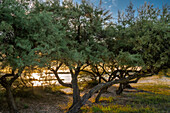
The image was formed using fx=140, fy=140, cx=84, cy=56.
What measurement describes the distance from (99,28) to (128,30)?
79.8 inches

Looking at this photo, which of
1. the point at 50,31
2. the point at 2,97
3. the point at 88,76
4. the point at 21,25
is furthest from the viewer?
the point at 88,76

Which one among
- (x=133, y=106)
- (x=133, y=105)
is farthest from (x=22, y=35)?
(x=133, y=105)

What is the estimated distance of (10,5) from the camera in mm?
5648

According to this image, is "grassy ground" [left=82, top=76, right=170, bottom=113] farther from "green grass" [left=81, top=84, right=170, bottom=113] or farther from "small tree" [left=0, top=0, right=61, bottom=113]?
"small tree" [left=0, top=0, right=61, bottom=113]

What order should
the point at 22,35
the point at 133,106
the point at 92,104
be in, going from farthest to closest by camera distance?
the point at 92,104 → the point at 133,106 → the point at 22,35

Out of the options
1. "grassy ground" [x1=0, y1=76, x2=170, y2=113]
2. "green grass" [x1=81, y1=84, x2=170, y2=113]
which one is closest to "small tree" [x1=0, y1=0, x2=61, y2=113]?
"green grass" [x1=81, y1=84, x2=170, y2=113]

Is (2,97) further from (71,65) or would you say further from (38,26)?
(38,26)

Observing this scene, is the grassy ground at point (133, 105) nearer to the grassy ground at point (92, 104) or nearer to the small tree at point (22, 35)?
the grassy ground at point (92, 104)

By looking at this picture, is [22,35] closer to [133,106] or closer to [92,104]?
[92,104]

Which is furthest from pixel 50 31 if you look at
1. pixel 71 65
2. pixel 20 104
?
pixel 20 104

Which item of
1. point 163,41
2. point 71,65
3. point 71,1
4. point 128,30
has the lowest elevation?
point 71,65

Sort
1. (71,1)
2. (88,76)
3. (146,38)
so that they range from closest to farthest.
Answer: (146,38)
(71,1)
(88,76)

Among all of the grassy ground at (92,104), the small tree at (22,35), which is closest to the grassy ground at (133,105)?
the grassy ground at (92,104)

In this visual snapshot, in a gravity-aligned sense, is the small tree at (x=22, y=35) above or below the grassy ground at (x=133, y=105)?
above
